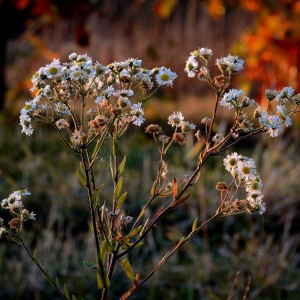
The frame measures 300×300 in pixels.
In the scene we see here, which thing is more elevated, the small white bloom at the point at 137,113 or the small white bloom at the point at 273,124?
the small white bloom at the point at 137,113

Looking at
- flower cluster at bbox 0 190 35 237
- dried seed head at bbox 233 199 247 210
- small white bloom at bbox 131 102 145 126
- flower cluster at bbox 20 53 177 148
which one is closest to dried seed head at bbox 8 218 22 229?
flower cluster at bbox 0 190 35 237

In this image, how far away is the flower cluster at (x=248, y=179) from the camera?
1303 millimetres

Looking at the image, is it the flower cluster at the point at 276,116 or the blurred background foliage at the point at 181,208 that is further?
the blurred background foliage at the point at 181,208

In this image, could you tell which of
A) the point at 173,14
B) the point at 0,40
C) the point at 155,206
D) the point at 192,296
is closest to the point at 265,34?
the point at 0,40

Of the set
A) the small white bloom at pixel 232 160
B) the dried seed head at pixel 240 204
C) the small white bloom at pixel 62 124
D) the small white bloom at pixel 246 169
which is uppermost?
the small white bloom at pixel 62 124

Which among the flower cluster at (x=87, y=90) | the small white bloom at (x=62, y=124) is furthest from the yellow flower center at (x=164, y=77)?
the small white bloom at (x=62, y=124)

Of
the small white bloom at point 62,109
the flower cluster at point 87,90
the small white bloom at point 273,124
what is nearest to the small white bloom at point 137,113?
the flower cluster at point 87,90

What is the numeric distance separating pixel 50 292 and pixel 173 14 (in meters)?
9.35

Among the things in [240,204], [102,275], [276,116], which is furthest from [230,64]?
[102,275]

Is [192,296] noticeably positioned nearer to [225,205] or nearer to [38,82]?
[225,205]

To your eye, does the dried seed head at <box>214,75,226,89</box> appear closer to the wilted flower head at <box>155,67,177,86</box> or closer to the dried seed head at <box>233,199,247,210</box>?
the wilted flower head at <box>155,67,177,86</box>

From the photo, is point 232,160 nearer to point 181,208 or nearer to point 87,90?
point 87,90

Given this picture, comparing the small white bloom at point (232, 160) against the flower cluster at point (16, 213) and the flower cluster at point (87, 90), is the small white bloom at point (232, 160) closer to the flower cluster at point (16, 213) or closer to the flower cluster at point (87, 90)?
the flower cluster at point (87, 90)

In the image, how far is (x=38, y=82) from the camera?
52.3 inches
